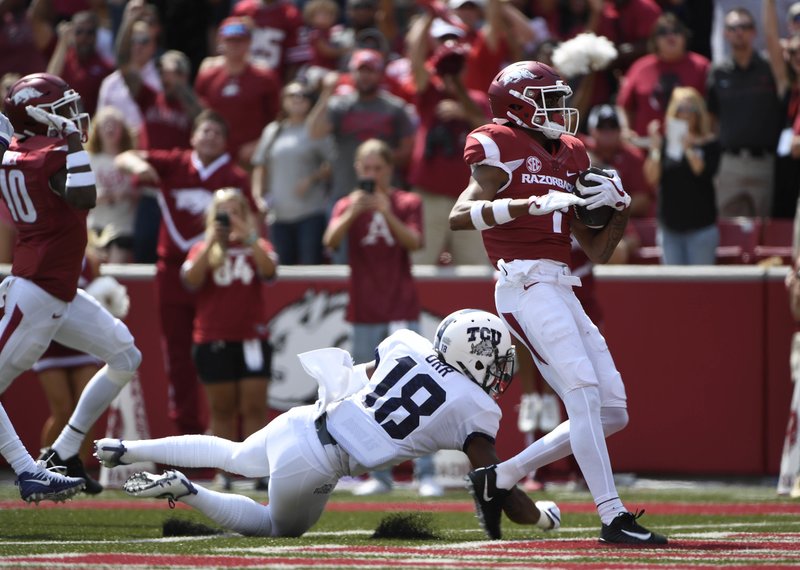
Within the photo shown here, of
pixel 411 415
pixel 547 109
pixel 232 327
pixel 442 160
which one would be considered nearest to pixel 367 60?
pixel 442 160

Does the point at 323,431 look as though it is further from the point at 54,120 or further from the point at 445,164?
the point at 445,164

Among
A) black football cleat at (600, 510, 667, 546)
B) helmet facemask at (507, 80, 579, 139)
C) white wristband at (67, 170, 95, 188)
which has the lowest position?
black football cleat at (600, 510, 667, 546)

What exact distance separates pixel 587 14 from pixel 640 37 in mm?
511

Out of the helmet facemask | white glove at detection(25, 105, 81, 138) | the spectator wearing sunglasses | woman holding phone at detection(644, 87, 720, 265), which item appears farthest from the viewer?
the spectator wearing sunglasses

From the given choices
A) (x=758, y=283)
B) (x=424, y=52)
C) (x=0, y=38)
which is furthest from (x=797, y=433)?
(x=0, y=38)

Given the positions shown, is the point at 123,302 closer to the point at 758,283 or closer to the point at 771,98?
the point at 758,283

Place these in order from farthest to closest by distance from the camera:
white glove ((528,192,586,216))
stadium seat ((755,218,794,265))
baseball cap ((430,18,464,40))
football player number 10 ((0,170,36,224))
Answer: stadium seat ((755,218,794,265)), baseball cap ((430,18,464,40)), football player number 10 ((0,170,36,224)), white glove ((528,192,586,216))

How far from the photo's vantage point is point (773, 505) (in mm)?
8164

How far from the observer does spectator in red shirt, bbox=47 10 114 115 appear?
504 inches

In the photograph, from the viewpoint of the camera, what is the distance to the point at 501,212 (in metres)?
5.94

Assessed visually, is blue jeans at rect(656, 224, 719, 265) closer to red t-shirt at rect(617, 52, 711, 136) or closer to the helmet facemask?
red t-shirt at rect(617, 52, 711, 136)

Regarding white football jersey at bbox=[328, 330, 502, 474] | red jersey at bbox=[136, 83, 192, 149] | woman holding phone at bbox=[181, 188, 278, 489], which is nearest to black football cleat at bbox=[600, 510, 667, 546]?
white football jersey at bbox=[328, 330, 502, 474]

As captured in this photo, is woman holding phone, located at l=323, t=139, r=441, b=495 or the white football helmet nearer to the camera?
the white football helmet

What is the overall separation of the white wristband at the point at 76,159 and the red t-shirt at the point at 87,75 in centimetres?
604
